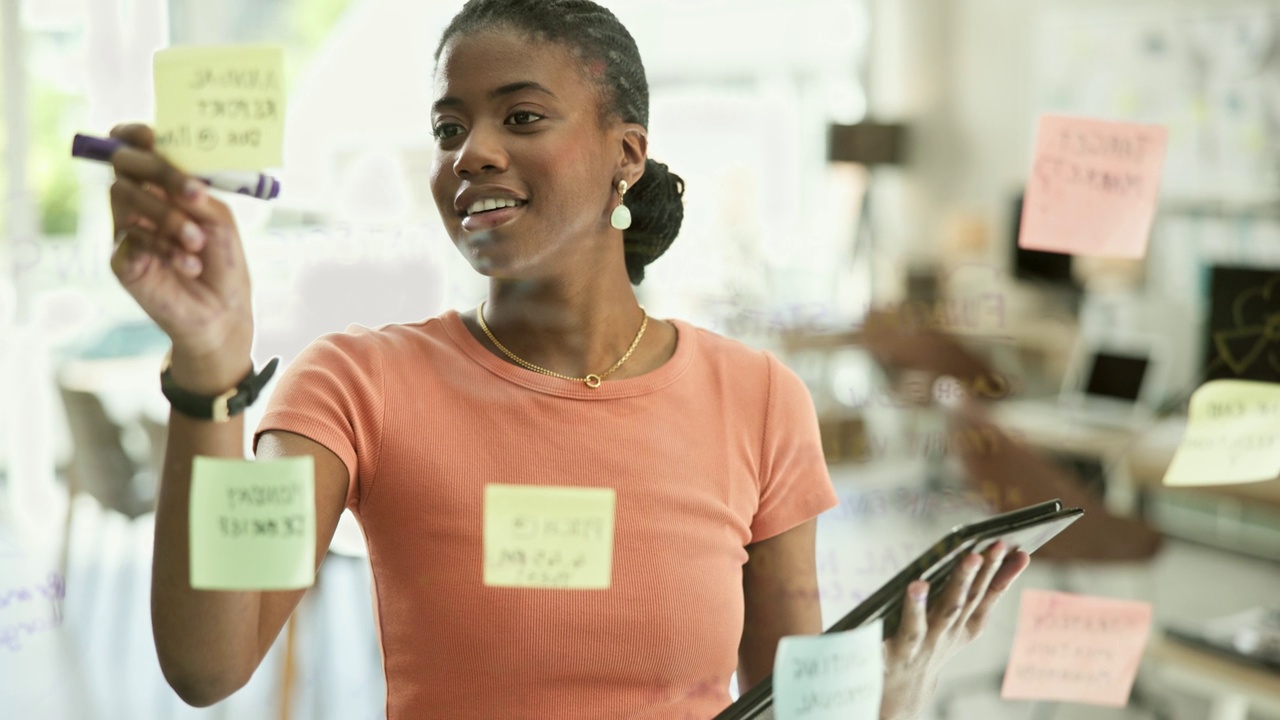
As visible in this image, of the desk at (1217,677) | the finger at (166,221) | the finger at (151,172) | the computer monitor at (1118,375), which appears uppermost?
the finger at (151,172)

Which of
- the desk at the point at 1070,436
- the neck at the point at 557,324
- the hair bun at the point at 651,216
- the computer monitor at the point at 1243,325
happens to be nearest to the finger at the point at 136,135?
the neck at the point at 557,324

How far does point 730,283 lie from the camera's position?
4.76ft

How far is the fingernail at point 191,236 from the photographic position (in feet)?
2.49

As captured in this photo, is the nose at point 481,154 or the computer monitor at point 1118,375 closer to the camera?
the nose at point 481,154

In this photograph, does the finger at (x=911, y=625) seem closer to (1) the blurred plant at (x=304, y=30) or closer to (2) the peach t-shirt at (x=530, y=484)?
Result: (2) the peach t-shirt at (x=530, y=484)

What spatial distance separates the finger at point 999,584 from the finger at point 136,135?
0.80m

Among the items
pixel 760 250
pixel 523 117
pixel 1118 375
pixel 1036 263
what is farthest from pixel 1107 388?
pixel 523 117

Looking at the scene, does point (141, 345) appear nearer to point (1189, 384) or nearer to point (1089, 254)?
point (1089, 254)

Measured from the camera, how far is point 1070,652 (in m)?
1.58

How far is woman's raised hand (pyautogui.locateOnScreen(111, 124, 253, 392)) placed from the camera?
0.76 metres

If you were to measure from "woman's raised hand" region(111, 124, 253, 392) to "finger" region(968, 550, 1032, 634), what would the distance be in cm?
70

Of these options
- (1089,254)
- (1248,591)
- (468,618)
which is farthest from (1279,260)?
(468,618)

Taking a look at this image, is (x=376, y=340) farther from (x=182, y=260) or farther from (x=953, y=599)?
(x=953, y=599)

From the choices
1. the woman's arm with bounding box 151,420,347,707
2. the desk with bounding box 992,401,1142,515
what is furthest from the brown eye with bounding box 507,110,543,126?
the desk with bounding box 992,401,1142,515
